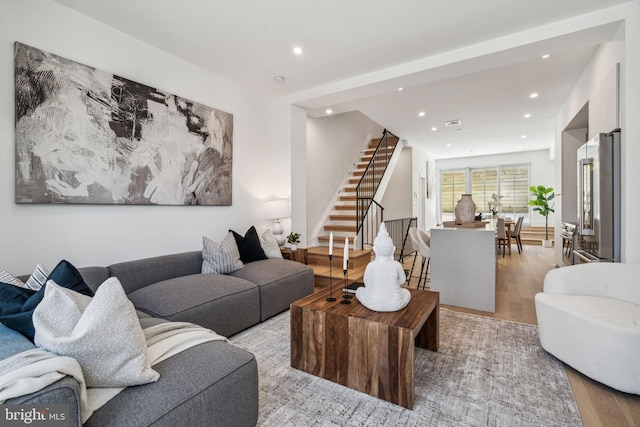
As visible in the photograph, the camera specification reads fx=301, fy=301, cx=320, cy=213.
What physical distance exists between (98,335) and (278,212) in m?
3.21

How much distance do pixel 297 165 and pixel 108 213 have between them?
2.52m

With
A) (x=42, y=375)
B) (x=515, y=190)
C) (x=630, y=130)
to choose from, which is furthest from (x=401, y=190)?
(x=42, y=375)

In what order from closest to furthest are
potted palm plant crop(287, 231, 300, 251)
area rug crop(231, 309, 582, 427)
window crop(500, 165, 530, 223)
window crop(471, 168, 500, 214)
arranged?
area rug crop(231, 309, 582, 427) < potted palm plant crop(287, 231, 300, 251) < window crop(500, 165, 530, 223) < window crop(471, 168, 500, 214)

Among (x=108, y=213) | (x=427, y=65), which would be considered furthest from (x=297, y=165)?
(x=108, y=213)

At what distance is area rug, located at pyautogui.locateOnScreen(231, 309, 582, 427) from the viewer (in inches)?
65.3

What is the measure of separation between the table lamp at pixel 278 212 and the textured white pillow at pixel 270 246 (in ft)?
0.78

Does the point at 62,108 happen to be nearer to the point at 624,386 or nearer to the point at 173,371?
the point at 173,371

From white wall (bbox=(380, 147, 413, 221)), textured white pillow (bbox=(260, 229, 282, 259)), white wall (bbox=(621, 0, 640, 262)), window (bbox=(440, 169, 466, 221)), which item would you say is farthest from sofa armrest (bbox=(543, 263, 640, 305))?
window (bbox=(440, 169, 466, 221))

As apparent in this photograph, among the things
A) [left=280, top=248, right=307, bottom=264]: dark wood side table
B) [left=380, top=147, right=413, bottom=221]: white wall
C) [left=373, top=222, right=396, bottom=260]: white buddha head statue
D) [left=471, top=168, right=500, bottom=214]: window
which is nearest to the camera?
[left=373, top=222, right=396, bottom=260]: white buddha head statue

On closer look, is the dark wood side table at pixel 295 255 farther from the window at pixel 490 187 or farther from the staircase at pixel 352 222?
the window at pixel 490 187

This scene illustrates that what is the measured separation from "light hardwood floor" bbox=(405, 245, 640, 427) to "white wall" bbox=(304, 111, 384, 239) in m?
2.06

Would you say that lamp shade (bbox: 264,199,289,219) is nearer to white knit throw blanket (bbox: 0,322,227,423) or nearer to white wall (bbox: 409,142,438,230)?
white knit throw blanket (bbox: 0,322,227,423)

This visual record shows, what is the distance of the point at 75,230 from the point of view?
2562mm

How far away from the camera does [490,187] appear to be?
10.6m
